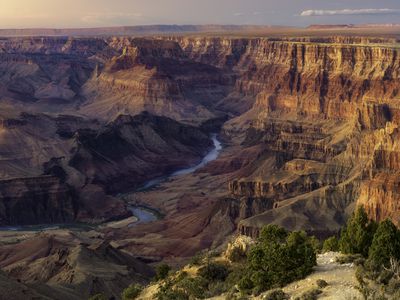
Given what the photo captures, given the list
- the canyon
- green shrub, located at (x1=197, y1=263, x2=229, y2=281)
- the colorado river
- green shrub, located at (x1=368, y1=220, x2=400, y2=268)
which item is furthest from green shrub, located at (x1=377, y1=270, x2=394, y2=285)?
the colorado river

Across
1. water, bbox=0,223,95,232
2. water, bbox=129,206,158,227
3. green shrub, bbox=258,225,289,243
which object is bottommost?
water, bbox=0,223,95,232

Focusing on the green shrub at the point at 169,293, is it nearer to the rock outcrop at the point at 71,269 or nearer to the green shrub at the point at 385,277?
the green shrub at the point at 385,277

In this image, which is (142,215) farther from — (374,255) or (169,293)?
(374,255)

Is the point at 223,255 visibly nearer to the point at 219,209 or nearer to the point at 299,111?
the point at 219,209

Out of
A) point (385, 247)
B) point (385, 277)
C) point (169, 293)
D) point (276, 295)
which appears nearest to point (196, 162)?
point (169, 293)

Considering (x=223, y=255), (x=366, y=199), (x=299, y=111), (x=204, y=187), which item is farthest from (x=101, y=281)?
(x=299, y=111)

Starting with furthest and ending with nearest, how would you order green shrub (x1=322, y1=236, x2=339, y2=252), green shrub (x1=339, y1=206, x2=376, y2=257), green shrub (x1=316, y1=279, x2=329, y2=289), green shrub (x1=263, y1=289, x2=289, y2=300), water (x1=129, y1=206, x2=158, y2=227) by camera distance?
water (x1=129, y1=206, x2=158, y2=227) → green shrub (x1=322, y1=236, x2=339, y2=252) → green shrub (x1=339, y1=206, x2=376, y2=257) → green shrub (x1=263, y1=289, x2=289, y2=300) → green shrub (x1=316, y1=279, x2=329, y2=289)

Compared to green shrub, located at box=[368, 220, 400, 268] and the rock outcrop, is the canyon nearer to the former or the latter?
the rock outcrop
